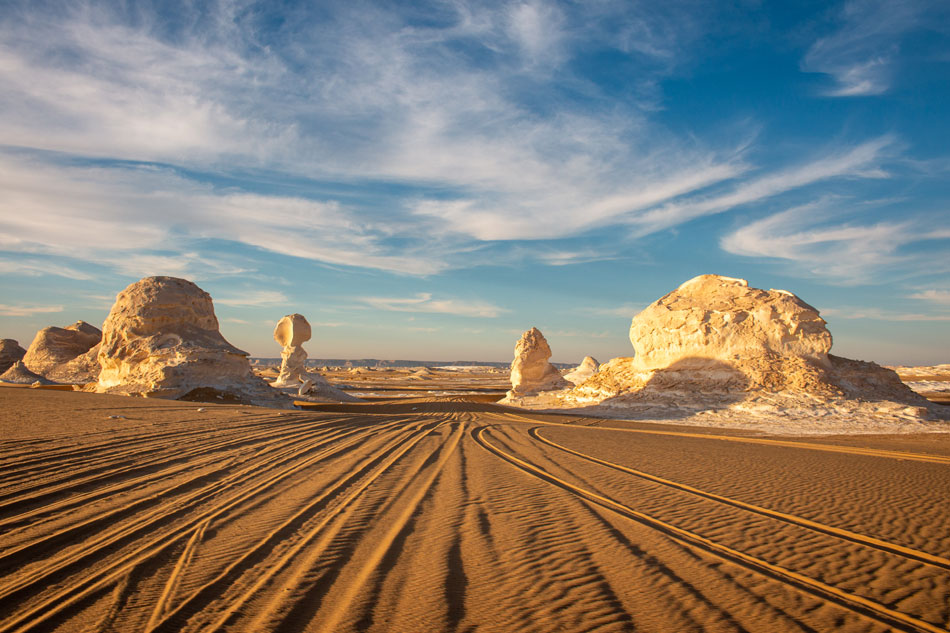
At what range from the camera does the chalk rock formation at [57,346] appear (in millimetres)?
37688

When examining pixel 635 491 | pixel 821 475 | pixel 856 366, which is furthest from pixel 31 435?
pixel 856 366

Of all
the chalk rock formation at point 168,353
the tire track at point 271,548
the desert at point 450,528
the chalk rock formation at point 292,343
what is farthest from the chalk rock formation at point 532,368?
the tire track at point 271,548

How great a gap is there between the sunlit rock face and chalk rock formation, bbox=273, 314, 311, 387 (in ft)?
80.4

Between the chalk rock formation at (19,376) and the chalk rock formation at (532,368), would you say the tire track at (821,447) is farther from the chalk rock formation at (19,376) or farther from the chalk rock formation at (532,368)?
the chalk rock formation at (19,376)

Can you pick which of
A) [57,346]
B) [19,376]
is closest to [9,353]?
[57,346]

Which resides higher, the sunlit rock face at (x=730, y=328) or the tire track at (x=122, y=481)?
the sunlit rock face at (x=730, y=328)

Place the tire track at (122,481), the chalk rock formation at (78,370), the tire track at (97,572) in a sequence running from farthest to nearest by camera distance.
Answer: the chalk rock formation at (78,370), the tire track at (122,481), the tire track at (97,572)

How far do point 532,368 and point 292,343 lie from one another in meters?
18.8

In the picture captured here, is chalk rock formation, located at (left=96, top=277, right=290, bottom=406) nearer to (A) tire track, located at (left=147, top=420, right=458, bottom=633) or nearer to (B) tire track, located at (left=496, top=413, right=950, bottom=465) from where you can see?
(A) tire track, located at (left=147, top=420, right=458, bottom=633)

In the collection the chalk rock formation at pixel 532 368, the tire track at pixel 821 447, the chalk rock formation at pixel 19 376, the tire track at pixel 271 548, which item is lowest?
the tire track at pixel 821 447

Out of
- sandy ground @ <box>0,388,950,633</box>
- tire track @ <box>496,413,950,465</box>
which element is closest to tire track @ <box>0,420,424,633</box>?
sandy ground @ <box>0,388,950,633</box>

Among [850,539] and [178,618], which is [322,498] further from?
[850,539]

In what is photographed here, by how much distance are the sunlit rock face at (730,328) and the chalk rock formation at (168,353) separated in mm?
20270

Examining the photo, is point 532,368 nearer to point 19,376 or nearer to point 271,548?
point 271,548
